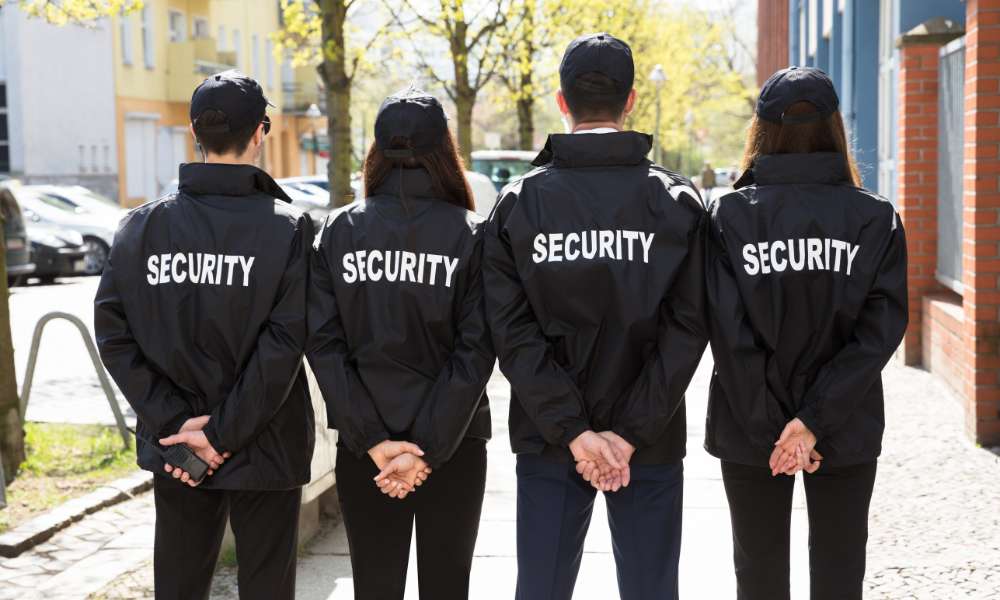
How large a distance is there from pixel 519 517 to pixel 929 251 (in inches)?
309

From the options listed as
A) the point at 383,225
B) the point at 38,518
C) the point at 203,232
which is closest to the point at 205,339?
the point at 203,232

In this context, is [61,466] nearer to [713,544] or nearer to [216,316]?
[713,544]

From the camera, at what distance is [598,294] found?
12.0 ft

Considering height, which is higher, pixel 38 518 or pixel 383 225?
pixel 383 225

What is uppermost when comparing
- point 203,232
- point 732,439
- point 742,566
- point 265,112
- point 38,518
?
point 265,112

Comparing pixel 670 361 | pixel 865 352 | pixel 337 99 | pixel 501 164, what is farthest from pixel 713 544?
pixel 501 164

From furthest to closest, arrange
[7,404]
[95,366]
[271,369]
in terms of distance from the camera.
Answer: [95,366] → [7,404] → [271,369]

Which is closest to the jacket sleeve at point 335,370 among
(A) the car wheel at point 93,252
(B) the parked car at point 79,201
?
(A) the car wheel at point 93,252

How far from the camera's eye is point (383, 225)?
3738 mm

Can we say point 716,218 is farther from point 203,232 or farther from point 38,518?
point 38,518

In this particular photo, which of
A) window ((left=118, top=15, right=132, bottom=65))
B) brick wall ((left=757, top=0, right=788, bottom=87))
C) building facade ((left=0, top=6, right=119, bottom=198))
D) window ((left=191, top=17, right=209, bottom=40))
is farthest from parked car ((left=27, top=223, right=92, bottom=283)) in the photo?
window ((left=191, top=17, right=209, bottom=40))

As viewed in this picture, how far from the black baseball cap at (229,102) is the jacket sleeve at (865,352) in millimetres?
1844

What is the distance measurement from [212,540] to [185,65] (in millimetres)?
38734

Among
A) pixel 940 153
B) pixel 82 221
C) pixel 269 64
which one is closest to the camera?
pixel 940 153
